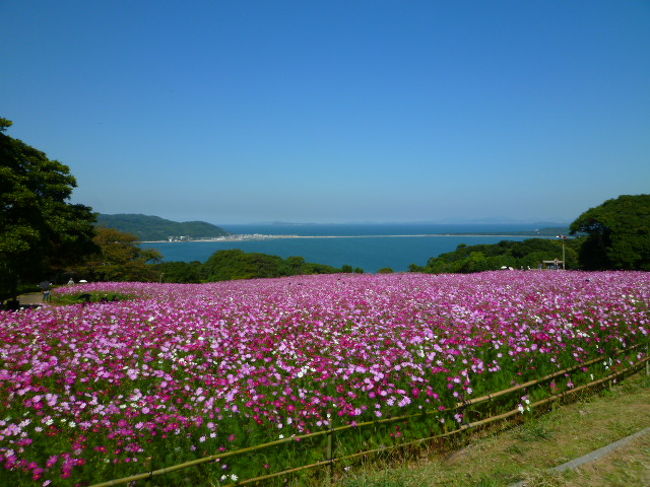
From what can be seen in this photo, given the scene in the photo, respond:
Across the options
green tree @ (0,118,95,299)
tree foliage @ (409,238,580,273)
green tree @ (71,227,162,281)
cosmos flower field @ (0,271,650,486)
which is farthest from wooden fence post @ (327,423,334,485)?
tree foliage @ (409,238,580,273)

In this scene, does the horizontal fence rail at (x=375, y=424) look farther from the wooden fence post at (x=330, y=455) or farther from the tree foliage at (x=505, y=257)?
the tree foliage at (x=505, y=257)

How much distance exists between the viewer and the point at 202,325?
9125 mm

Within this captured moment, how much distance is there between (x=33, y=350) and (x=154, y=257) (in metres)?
66.8

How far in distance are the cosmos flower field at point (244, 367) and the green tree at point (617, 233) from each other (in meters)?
25.4

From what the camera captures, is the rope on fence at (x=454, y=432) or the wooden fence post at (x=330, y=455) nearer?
the rope on fence at (x=454, y=432)

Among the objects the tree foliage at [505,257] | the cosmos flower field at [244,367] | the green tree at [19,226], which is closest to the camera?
the cosmos flower field at [244,367]

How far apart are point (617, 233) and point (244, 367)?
125 ft

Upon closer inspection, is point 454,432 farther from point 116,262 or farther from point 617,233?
point 116,262

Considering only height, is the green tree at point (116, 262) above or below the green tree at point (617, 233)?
below

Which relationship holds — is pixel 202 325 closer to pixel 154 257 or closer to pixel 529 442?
pixel 529 442

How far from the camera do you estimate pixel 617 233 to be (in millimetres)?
32875

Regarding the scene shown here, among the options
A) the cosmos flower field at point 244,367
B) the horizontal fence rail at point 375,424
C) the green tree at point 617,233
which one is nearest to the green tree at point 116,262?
the cosmos flower field at point 244,367

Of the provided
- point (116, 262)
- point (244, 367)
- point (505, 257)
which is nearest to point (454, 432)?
point (244, 367)

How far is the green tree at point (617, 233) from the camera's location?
31.4 m
